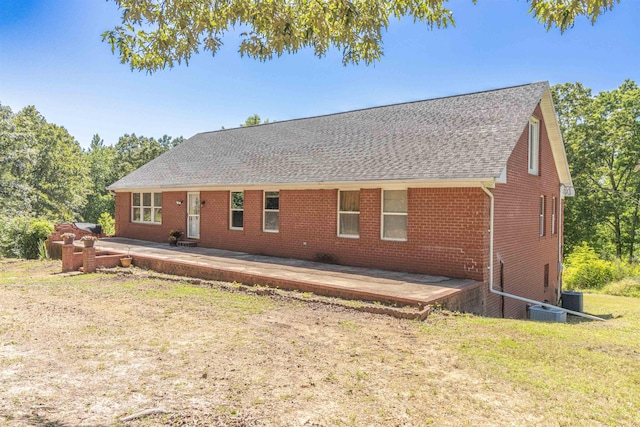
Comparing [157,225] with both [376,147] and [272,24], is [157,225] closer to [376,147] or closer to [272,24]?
[376,147]

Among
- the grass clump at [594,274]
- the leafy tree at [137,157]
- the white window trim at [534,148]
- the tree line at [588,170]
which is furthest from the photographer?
the leafy tree at [137,157]

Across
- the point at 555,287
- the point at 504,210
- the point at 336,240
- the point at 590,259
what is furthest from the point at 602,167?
the point at 336,240

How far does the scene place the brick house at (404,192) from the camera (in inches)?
410

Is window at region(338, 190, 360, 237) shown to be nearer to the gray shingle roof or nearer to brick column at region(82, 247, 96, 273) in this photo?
the gray shingle roof

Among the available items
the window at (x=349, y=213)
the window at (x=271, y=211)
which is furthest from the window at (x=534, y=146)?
the window at (x=271, y=211)

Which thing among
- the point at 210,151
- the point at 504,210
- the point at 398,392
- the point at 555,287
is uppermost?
the point at 210,151

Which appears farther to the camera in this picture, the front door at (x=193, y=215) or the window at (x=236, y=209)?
the front door at (x=193, y=215)

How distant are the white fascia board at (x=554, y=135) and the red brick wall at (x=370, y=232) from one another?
19.2 feet

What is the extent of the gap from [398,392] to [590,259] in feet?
72.1

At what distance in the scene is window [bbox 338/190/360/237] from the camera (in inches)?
483

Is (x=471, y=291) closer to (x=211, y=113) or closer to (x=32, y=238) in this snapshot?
(x=32, y=238)

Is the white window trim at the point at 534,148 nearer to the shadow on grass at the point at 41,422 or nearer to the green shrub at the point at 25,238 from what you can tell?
the shadow on grass at the point at 41,422

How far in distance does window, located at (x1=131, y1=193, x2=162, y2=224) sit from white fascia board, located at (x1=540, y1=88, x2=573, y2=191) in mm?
15760

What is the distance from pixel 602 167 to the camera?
33.9 m
